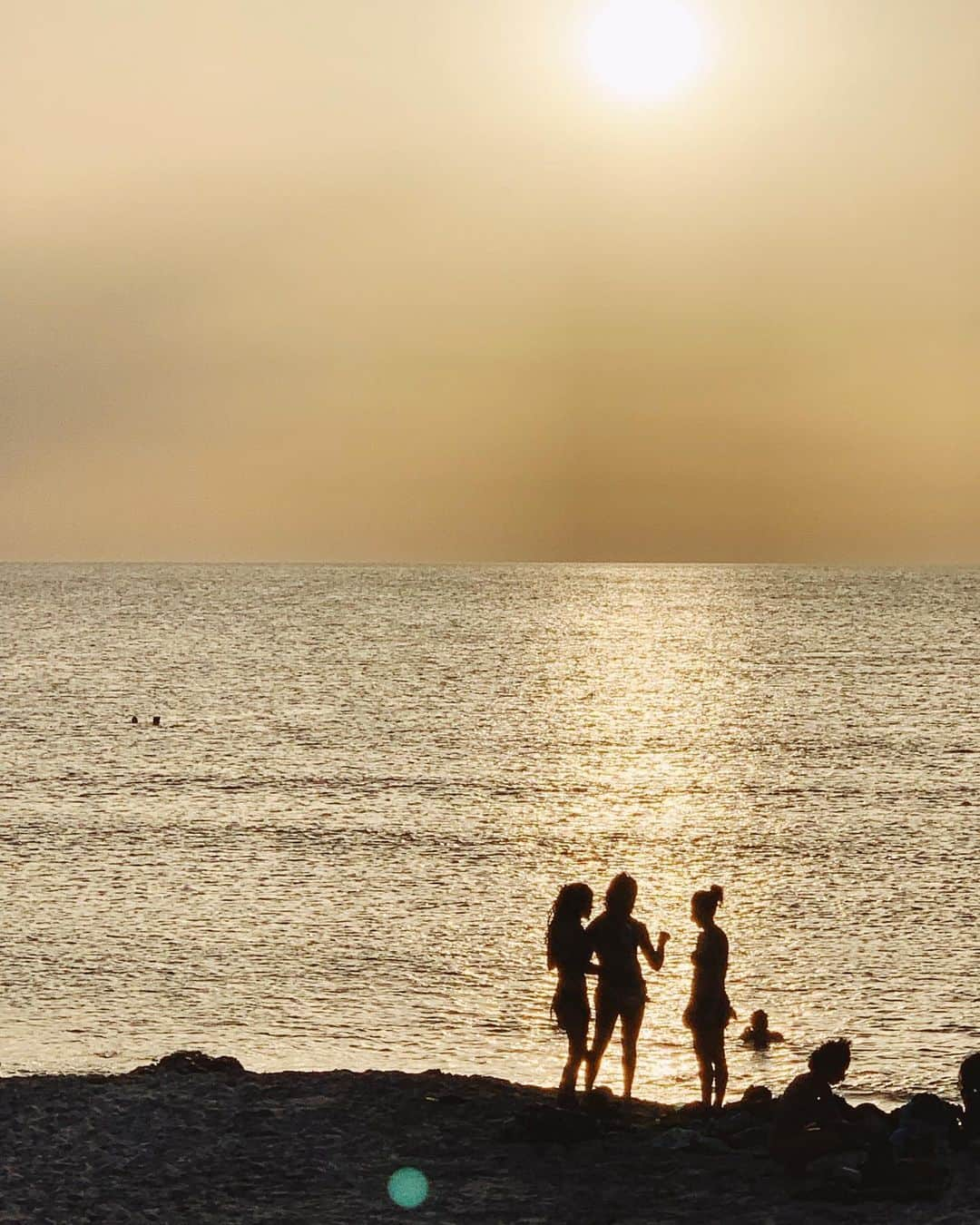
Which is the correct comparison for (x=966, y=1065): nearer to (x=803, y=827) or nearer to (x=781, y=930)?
(x=781, y=930)

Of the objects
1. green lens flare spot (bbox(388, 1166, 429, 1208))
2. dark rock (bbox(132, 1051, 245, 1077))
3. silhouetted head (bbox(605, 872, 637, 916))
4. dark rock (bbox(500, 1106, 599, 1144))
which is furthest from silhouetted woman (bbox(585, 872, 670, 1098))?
dark rock (bbox(132, 1051, 245, 1077))

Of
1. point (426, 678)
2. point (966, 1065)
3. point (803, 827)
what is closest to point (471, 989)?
point (966, 1065)

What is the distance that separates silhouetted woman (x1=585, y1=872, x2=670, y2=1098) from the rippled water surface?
7445 millimetres

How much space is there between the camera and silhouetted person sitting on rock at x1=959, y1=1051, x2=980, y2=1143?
47.5ft

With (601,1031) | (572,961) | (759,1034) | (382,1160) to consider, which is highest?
(572,961)

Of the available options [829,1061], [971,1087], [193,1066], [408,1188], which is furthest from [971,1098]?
[193,1066]

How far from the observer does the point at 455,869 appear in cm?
4522

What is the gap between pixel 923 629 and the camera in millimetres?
197875

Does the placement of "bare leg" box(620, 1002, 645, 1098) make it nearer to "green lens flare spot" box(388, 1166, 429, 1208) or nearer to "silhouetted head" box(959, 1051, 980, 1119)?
"green lens flare spot" box(388, 1166, 429, 1208)

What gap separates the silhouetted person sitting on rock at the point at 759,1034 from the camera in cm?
2689

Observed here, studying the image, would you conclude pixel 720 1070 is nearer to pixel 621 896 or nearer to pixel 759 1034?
pixel 621 896

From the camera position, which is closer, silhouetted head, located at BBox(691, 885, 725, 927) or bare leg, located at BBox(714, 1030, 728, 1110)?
silhouetted head, located at BBox(691, 885, 725, 927)

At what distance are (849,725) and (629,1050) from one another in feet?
256

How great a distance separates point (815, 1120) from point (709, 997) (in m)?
2.93
